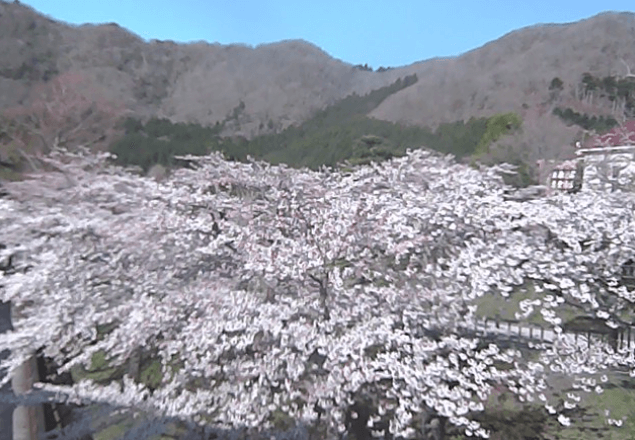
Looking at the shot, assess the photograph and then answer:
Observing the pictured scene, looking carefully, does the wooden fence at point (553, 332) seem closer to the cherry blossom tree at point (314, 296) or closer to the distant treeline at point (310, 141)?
the cherry blossom tree at point (314, 296)

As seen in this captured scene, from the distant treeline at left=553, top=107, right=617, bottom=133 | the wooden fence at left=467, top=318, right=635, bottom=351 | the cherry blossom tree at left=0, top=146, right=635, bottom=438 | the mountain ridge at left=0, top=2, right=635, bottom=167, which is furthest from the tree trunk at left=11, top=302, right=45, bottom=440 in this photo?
the distant treeline at left=553, top=107, right=617, bottom=133

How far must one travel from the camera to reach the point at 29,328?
3178 millimetres

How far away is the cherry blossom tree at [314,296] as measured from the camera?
2.91 metres

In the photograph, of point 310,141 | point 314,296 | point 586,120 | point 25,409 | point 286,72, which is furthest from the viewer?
point 286,72

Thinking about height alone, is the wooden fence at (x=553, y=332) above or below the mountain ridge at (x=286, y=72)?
below

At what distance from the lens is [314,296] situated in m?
3.12

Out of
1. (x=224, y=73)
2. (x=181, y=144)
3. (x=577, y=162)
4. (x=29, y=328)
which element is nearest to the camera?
(x=29, y=328)

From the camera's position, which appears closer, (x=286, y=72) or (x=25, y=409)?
(x=25, y=409)

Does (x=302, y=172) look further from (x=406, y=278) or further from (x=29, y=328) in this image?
(x=29, y=328)

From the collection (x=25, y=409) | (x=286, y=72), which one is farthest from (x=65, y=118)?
(x=286, y=72)

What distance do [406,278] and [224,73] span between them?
23.8 m

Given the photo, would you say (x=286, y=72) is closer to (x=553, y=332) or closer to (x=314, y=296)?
(x=314, y=296)

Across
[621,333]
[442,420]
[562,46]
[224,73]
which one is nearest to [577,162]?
[621,333]

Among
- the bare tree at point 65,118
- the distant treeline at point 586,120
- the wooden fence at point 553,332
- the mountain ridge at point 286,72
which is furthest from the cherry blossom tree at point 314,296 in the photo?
the distant treeline at point 586,120
